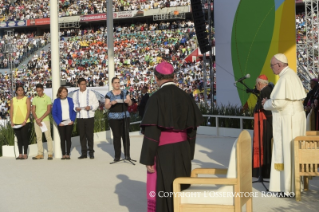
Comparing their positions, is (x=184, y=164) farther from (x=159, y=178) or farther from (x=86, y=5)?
(x=86, y=5)

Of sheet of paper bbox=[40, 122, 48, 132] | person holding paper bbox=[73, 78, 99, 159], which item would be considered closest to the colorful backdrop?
person holding paper bbox=[73, 78, 99, 159]

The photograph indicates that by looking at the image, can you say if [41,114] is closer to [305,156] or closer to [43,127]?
[43,127]

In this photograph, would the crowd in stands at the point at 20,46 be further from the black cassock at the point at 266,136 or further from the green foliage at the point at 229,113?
the black cassock at the point at 266,136

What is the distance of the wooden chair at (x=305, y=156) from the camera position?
665 cm

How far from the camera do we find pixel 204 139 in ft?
53.0

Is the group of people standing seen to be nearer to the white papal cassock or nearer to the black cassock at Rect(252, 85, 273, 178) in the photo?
the black cassock at Rect(252, 85, 273, 178)

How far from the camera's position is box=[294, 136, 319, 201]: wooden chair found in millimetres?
6652

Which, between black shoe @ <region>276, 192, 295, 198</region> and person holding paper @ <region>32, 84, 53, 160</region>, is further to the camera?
person holding paper @ <region>32, 84, 53, 160</region>

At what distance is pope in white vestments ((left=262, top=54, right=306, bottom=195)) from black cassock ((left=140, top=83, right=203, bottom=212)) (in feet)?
7.18

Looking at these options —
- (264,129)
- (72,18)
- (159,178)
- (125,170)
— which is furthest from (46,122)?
(72,18)

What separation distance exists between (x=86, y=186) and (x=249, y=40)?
35.4ft

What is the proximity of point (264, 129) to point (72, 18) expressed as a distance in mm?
40699

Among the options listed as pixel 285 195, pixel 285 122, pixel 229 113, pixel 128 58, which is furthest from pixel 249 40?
pixel 128 58

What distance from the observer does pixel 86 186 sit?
828cm
